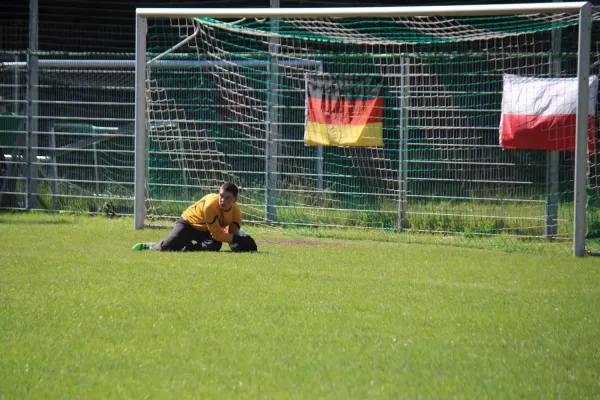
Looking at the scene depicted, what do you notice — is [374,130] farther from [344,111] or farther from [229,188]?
[229,188]

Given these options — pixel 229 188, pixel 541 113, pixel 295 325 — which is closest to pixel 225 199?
pixel 229 188

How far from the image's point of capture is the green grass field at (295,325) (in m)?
5.66

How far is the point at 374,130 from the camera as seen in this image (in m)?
14.5

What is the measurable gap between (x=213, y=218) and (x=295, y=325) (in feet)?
14.7

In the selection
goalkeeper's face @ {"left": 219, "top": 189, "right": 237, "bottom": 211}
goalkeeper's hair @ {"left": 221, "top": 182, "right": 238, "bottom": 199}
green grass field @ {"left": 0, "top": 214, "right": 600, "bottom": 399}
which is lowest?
green grass field @ {"left": 0, "top": 214, "right": 600, "bottom": 399}

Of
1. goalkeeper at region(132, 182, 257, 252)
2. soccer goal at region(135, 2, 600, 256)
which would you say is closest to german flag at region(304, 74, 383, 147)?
soccer goal at region(135, 2, 600, 256)

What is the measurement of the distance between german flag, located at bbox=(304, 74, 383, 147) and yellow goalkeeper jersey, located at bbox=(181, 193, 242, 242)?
322 centimetres

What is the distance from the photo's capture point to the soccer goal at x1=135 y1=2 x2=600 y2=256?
1341cm

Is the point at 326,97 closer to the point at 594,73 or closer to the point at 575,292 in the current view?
the point at 594,73

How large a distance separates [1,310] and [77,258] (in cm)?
316

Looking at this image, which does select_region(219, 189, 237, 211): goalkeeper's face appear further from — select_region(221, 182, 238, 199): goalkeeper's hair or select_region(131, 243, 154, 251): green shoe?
select_region(131, 243, 154, 251): green shoe

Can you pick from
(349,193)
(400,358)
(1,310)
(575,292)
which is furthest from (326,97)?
(400,358)

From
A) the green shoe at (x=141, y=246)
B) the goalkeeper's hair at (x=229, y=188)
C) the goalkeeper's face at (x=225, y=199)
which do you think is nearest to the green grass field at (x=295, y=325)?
the green shoe at (x=141, y=246)

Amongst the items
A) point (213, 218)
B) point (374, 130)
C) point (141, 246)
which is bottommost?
point (141, 246)
